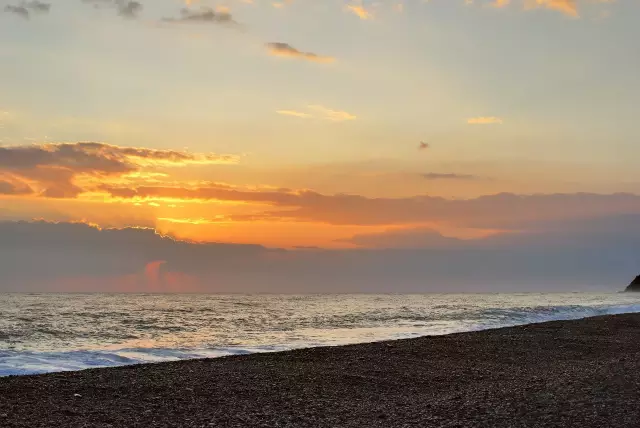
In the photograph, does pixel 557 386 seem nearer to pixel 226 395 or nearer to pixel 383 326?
pixel 226 395

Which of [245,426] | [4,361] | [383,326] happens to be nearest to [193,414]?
[245,426]

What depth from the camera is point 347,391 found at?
13016 millimetres

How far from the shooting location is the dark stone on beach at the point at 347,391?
10.2 m

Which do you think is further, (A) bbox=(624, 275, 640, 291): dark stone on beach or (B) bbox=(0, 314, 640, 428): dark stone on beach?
(A) bbox=(624, 275, 640, 291): dark stone on beach

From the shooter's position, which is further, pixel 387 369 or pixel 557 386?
pixel 387 369

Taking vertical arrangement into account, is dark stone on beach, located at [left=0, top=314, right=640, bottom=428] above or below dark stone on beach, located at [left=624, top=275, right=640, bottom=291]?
above

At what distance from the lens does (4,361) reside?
17.8 m

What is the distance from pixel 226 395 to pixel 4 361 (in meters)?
9.34

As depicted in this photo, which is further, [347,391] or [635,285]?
[635,285]

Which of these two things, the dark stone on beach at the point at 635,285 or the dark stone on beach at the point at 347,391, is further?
the dark stone on beach at the point at 635,285

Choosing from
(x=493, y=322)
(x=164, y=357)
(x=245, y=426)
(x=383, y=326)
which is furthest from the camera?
(x=493, y=322)

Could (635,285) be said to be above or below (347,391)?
below

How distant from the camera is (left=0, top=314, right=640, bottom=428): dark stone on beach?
33.4 ft

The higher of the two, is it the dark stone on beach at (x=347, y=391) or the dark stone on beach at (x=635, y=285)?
the dark stone on beach at (x=347, y=391)
